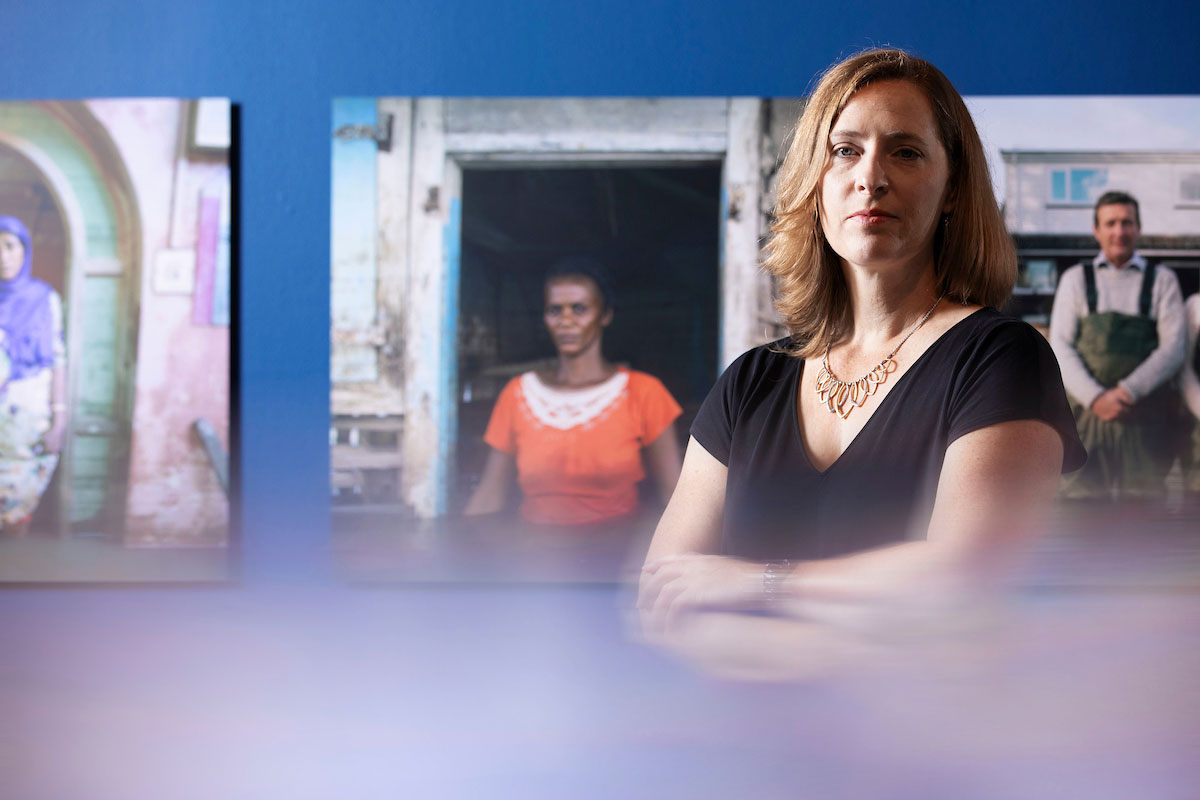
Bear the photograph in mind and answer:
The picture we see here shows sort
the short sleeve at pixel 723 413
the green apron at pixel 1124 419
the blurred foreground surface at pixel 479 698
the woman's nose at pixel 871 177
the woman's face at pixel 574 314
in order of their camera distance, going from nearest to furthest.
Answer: the woman's nose at pixel 871 177
the short sleeve at pixel 723 413
the blurred foreground surface at pixel 479 698
the green apron at pixel 1124 419
the woman's face at pixel 574 314

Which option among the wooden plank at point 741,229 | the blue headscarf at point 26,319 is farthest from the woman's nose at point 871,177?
the blue headscarf at point 26,319

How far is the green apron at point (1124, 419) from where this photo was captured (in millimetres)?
2230

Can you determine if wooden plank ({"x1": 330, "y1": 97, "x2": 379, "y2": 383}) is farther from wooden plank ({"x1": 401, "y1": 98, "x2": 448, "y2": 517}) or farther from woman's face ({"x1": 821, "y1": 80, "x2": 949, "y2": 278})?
woman's face ({"x1": 821, "y1": 80, "x2": 949, "y2": 278})

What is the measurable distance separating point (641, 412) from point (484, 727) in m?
0.90

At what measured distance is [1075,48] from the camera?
2.29 m

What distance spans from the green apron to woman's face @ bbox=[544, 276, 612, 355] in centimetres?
120

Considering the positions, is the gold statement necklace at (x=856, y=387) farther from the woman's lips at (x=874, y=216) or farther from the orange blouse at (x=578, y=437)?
the orange blouse at (x=578, y=437)

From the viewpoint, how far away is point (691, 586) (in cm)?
102

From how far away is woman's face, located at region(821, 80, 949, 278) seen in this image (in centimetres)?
95

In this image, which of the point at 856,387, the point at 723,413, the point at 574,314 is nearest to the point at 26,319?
the point at 574,314

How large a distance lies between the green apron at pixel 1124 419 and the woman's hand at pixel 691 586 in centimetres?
159

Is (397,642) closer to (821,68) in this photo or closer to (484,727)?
(484,727)

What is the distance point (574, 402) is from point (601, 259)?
0.37 meters

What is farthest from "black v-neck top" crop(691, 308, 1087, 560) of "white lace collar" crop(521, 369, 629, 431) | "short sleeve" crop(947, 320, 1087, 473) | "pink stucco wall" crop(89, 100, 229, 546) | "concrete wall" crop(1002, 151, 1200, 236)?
"pink stucco wall" crop(89, 100, 229, 546)
